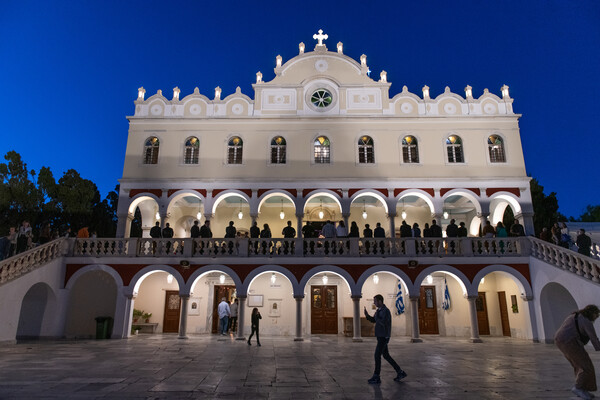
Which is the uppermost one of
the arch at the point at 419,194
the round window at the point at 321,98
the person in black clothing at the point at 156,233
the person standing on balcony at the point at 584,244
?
the round window at the point at 321,98

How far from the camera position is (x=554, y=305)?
1731cm

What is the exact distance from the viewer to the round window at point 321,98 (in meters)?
22.1

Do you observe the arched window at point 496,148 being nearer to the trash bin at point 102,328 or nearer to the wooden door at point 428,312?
the wooden door at point 428,312

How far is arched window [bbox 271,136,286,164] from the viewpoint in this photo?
838 inches

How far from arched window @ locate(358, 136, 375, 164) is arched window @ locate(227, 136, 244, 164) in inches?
243

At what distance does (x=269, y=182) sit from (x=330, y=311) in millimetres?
7444

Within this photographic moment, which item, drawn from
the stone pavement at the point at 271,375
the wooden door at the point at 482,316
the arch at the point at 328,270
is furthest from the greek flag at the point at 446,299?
the stone pavement at the point at 271,375

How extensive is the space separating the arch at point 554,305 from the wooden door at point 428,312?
17.8 ft

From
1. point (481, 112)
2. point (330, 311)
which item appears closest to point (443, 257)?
point (330, 311)

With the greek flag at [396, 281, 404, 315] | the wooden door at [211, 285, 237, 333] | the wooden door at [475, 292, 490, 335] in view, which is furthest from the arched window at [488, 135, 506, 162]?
the wooden door at [211, 285, 237, 333]

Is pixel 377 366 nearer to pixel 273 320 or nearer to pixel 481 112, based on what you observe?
pixel 273 320

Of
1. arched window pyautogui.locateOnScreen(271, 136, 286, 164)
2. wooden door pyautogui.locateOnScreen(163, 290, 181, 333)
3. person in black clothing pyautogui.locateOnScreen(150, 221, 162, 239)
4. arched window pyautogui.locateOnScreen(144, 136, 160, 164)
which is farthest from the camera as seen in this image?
wooden door pyautogui.locateOnScreen(163, 290, 181, 333)

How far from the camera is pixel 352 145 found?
21156 millimetres

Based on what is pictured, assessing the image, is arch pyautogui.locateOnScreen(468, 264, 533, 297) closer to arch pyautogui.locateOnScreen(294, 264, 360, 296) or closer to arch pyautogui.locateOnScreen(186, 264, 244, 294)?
arch pyautogui.locateOnScreen(294, 264, 360, 296)
